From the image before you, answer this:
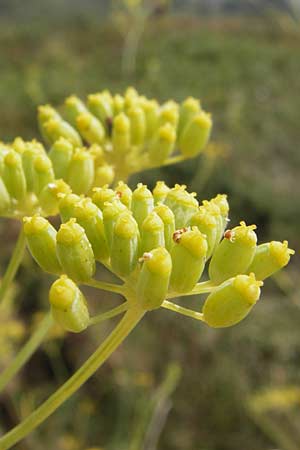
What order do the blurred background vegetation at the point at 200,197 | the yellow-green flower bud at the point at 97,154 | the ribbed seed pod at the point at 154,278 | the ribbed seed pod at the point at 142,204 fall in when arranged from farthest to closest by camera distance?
1. the blurred background vegetation at the point at 200,197
2. the yellow-green flower bud at the point at 97,154
3. the ribbed seed pod at the point at 142,204
4. the ribbed seed pod at the point at 154,278

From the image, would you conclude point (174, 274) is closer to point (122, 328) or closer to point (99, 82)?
point (122, 328)

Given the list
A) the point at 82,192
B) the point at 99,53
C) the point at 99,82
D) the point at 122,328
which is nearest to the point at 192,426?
the point at 82,192

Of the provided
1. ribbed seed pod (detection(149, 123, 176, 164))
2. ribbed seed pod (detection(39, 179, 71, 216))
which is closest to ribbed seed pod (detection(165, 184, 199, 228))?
ribbed seed pod (detection(39, 179, 71, 216))

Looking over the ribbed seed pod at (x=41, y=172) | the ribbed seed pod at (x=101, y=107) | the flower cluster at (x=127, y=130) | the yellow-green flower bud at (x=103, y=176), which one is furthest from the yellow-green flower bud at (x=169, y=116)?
the ribbed seed pod at (x=41, y=172)

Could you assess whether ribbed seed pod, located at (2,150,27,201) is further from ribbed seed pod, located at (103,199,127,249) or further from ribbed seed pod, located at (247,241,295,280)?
ribbed seed pod, located at (247,241,295,280)

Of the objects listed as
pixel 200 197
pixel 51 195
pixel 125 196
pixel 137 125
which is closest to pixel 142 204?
pixel 125 196

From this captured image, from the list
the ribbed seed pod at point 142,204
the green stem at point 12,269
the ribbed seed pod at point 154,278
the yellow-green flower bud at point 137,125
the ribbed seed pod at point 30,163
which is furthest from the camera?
the yellow-green flower bud at point 137,125

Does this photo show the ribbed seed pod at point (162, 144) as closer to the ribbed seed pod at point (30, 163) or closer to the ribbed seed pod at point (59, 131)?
the ribbed seed pod at point (59, 131)
